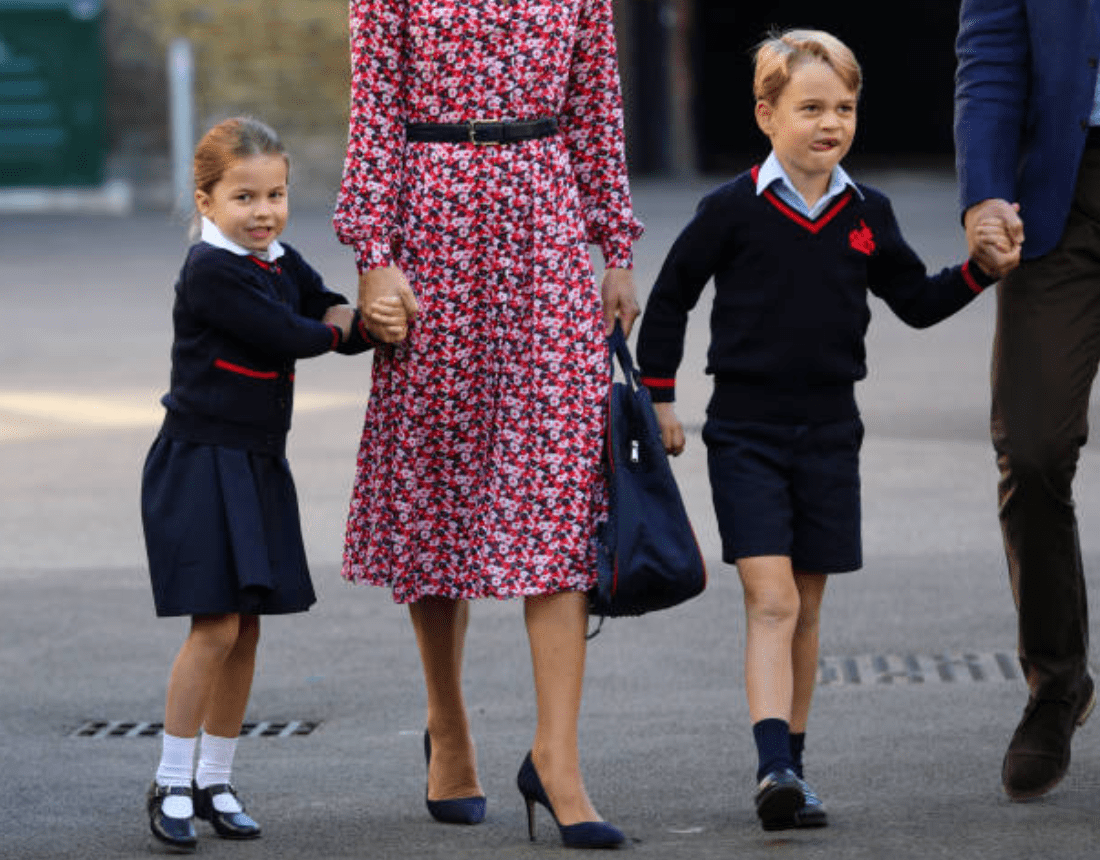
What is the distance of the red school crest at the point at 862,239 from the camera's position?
524 centimetres

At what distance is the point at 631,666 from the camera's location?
714 cm

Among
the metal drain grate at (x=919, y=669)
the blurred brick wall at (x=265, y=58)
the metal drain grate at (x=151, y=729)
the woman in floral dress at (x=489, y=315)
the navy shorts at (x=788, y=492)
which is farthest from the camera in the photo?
the blurred brick wall at (x=265, y=58)

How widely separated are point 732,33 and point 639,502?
26251 millimetres

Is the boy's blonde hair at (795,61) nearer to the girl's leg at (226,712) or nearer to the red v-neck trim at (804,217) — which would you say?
the red v-neck trim at (804,217)

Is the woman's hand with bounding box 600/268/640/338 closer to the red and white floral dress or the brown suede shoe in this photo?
the red and white floral dress

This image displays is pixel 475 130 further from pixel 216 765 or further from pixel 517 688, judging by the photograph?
pixel 517 688

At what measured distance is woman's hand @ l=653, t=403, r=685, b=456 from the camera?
17.1ft

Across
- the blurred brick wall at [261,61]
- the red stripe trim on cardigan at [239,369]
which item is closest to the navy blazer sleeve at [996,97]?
the red stripe trim on cardigan at [239,369]

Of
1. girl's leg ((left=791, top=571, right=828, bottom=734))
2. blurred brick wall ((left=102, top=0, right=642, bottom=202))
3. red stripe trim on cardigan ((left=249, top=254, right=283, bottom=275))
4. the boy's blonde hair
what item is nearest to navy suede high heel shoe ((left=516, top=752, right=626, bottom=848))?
girl's leg ((left=791, top=571, right=828, bottom=734))

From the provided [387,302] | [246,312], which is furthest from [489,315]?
[246,312]

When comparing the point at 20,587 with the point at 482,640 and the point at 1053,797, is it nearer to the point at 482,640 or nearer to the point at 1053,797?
the point at 482,640

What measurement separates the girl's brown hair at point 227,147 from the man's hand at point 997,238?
1341mm

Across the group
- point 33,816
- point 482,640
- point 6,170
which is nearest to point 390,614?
point 482,640

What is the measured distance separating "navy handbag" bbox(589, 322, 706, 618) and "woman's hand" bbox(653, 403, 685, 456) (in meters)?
0.13
